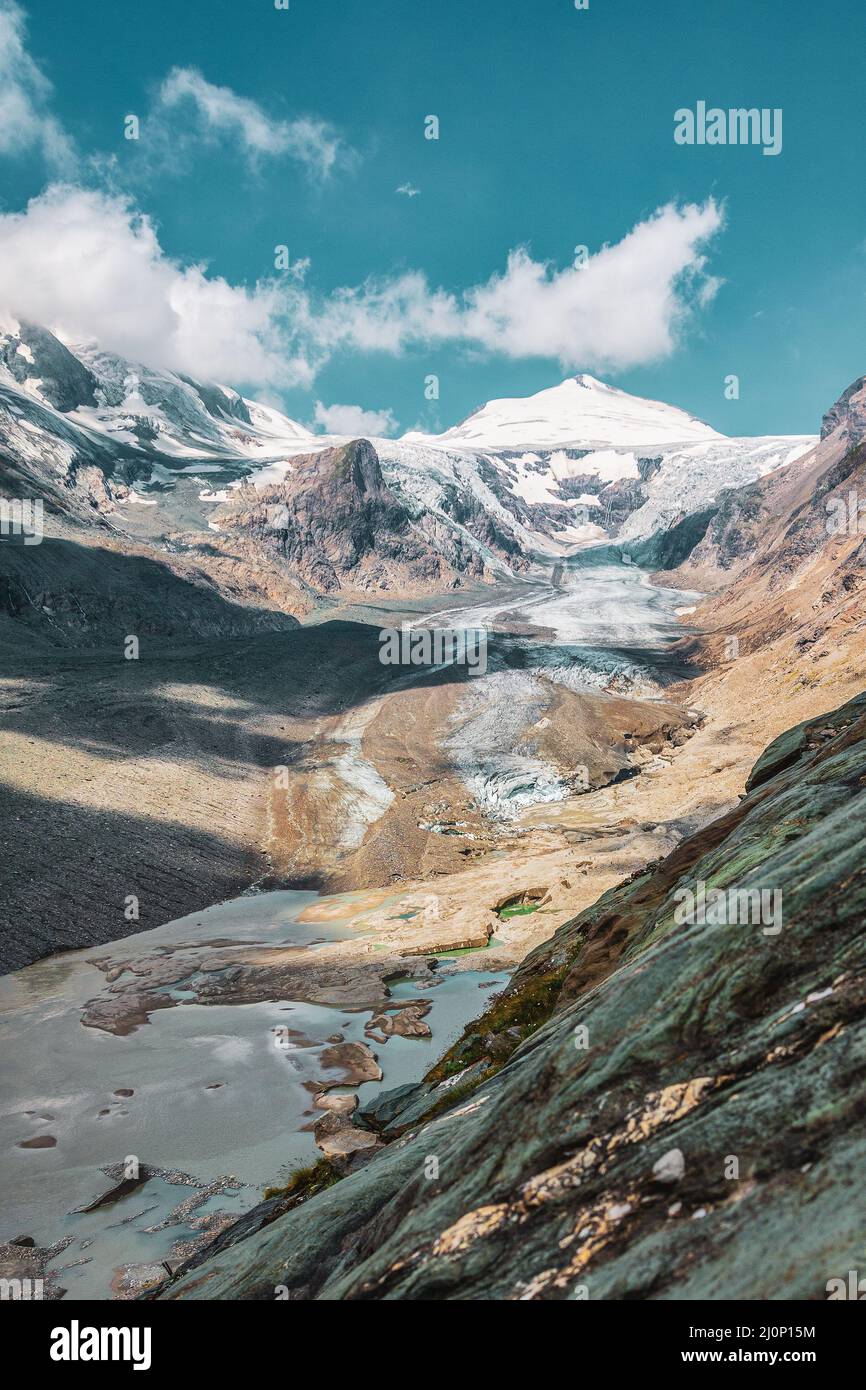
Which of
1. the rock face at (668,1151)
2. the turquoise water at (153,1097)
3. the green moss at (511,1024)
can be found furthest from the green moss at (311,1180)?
the rock face at (668,1151)

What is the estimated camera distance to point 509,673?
399ft

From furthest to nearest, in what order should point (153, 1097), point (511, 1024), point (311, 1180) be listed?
point (153, 1097)
point (511, 1024)
point (311, 1180)

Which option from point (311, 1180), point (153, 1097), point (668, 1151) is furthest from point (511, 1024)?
point (153, 1097)

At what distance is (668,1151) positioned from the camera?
8.45m

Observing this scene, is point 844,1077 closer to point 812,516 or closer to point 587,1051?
point 587,1051

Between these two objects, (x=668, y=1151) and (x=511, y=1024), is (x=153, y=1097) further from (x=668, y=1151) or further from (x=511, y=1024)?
(x=668, y=1151)

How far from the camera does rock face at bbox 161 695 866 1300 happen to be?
745 centimetres

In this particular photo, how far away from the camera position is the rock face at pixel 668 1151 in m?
7.45

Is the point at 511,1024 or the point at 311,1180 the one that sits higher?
the point at 511,1024

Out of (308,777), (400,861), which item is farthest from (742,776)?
(308,777)

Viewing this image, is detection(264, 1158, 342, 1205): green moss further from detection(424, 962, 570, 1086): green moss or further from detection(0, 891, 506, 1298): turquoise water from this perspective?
detection(424, 962, 570, 1086): green moss

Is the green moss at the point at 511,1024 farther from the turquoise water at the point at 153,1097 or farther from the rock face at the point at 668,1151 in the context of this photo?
the rock face at the point at 668,1151
